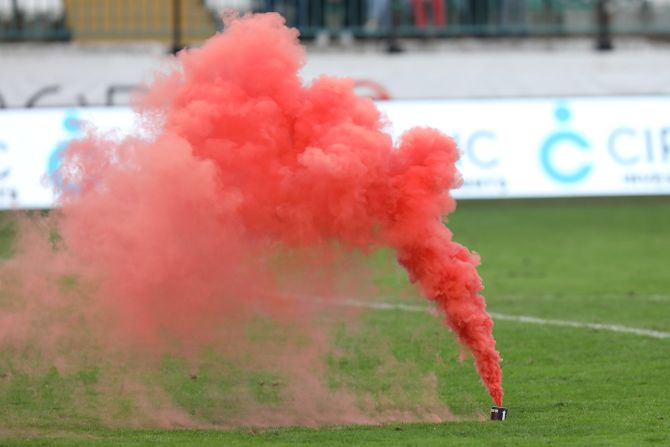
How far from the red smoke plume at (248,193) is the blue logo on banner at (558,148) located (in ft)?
42.8

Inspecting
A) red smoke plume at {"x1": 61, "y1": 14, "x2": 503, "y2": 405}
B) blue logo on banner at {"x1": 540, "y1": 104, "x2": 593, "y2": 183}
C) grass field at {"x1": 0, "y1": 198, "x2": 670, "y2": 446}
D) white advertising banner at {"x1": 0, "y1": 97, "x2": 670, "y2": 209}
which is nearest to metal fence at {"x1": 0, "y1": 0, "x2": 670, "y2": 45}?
white advertising banner at {"x1": 0, "y1": 97, "x2": 670, "y2": 209}

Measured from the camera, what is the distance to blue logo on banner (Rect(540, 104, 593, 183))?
2173cm

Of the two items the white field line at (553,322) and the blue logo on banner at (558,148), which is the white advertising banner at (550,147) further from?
the white field line at (553,322)

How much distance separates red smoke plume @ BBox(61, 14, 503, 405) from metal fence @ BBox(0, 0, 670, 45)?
15668 mm

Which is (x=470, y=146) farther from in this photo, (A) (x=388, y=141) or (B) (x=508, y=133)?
(A) (x=388, y=141)

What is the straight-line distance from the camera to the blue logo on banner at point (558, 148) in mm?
21734

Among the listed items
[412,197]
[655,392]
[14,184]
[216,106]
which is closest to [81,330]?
[216,106]

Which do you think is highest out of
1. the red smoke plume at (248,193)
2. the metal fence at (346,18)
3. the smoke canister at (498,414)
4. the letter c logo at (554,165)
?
the red smoke plume at (248,193)

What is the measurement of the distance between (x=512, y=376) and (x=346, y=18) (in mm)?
15999

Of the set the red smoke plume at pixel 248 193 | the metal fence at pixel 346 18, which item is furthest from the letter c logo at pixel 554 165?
the red smoke plume at pixel 248 193

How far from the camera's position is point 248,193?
342 inches

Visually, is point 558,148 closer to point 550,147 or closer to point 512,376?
point 550,147

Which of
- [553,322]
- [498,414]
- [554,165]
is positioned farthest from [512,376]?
[554,165]

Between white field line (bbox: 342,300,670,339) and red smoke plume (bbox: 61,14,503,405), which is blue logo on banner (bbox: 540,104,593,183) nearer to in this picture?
white field line (bbox: 342,300,670,339)
